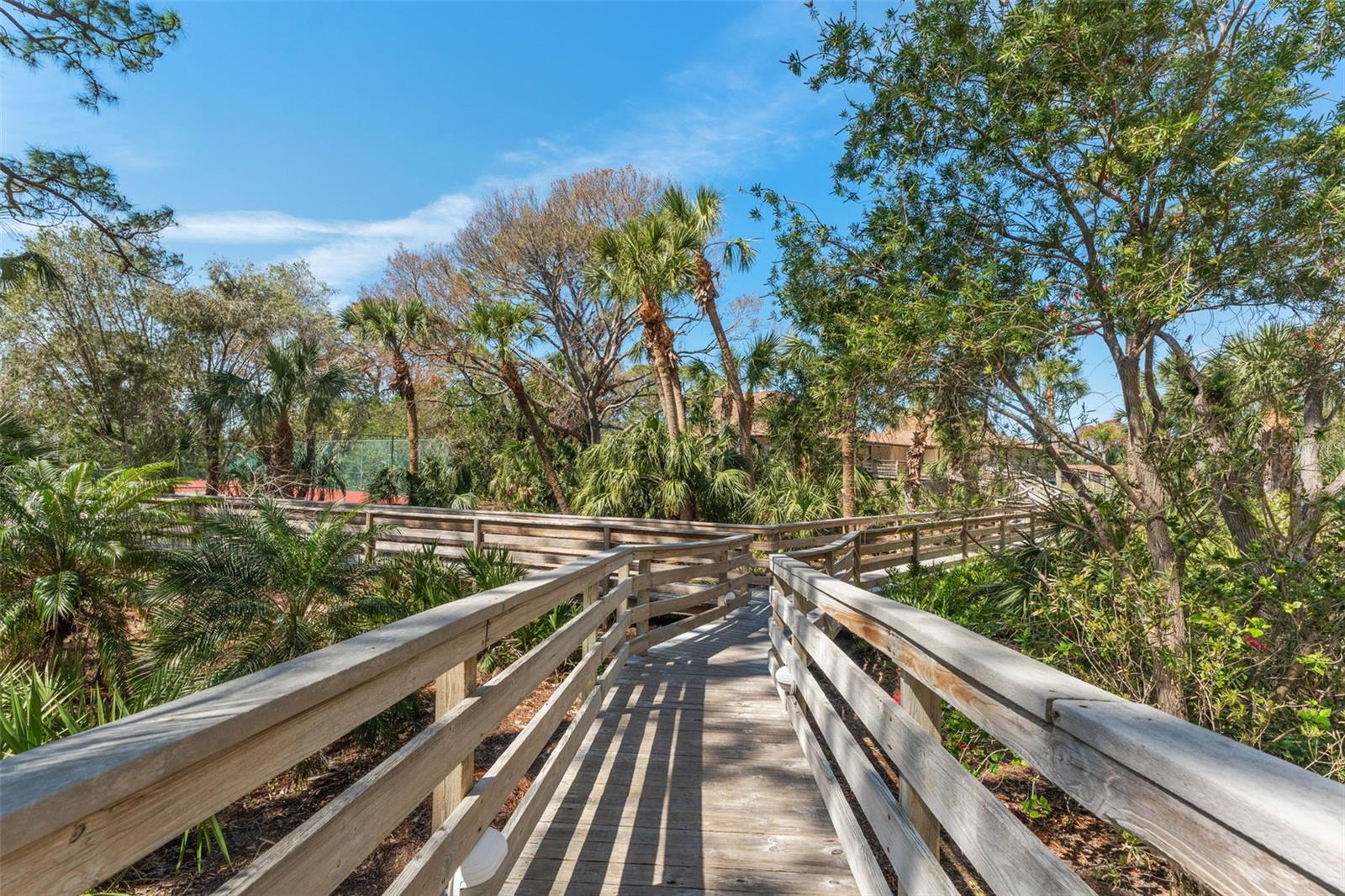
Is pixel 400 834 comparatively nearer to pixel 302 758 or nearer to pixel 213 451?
pixel 302 758

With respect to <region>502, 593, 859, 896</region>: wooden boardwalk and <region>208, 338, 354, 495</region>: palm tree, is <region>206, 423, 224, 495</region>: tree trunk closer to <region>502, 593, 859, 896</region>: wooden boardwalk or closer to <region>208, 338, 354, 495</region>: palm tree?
<region>208, 338, 354, 495</region>: palm tree

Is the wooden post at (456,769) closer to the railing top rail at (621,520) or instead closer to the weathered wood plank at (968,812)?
the weathered wood plank at (968,812)

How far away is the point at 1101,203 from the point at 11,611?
8608 mm

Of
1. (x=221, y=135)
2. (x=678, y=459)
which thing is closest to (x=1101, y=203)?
(x=678, y=459)

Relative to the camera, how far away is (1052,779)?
3.98 ft

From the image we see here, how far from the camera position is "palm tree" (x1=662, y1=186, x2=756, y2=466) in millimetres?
12570

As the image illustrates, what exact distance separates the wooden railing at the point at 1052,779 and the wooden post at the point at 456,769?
1.24 m

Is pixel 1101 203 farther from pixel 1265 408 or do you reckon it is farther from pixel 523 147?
pixel 523 147

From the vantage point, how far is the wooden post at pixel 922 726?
179 centimetres

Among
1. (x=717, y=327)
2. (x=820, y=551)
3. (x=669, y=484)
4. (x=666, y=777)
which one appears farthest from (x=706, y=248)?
(x=666, y=777)

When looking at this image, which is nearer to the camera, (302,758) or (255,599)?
(302,758)

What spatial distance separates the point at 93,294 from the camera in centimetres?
1688

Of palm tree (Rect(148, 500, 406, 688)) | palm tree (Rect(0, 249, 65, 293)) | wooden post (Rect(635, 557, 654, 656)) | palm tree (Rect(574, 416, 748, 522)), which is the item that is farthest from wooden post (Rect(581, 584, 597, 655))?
palm tree (Rect(0, 249, 65, 293))

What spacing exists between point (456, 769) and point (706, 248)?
1365cm
